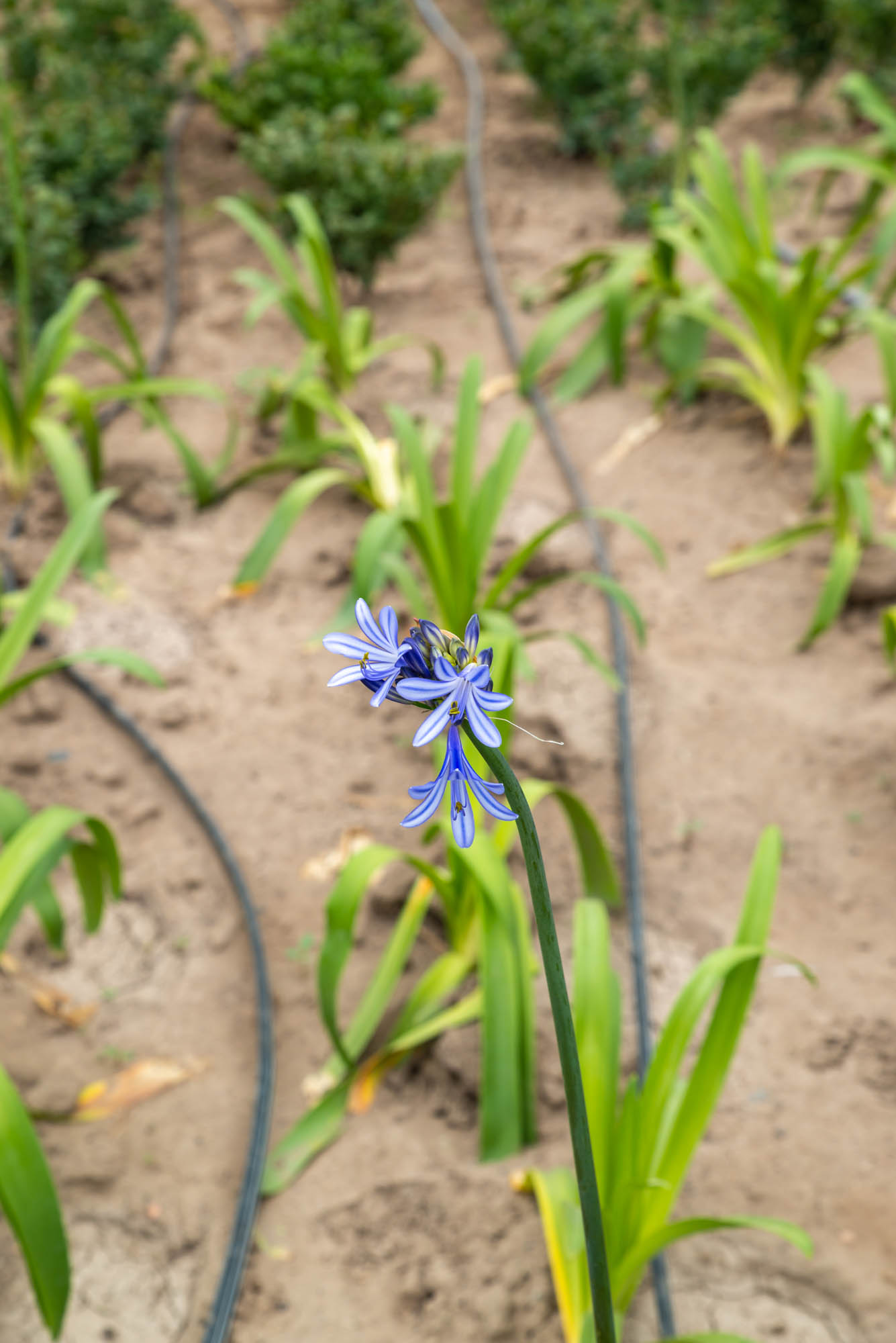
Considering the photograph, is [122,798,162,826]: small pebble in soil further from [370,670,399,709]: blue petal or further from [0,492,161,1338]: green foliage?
[370,670,399,709]: blue petal

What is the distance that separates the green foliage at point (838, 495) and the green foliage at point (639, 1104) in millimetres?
1199

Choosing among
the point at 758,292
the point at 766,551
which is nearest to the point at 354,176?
the point at 758,292

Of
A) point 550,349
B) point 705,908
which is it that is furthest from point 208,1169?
point 550,349

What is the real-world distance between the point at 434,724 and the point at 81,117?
4.03 m

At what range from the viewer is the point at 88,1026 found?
6.78ft

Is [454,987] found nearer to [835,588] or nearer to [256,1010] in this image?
[256,1010]

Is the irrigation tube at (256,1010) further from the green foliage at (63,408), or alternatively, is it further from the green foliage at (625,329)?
the green foliage at (625,329)

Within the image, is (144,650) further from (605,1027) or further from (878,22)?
(878,22)

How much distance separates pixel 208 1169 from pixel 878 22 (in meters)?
4.53

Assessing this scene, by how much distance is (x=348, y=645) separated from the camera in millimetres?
769

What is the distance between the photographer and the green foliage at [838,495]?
2.56 m

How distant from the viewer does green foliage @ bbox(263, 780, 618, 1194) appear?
5.64 feet

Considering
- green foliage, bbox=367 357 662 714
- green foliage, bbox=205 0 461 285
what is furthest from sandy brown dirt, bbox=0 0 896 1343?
green foliage, bbox=205 0 461 285

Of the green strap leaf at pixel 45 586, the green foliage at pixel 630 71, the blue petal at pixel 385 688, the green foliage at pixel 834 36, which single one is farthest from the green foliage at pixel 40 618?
the green foliage at pixel 834 36
